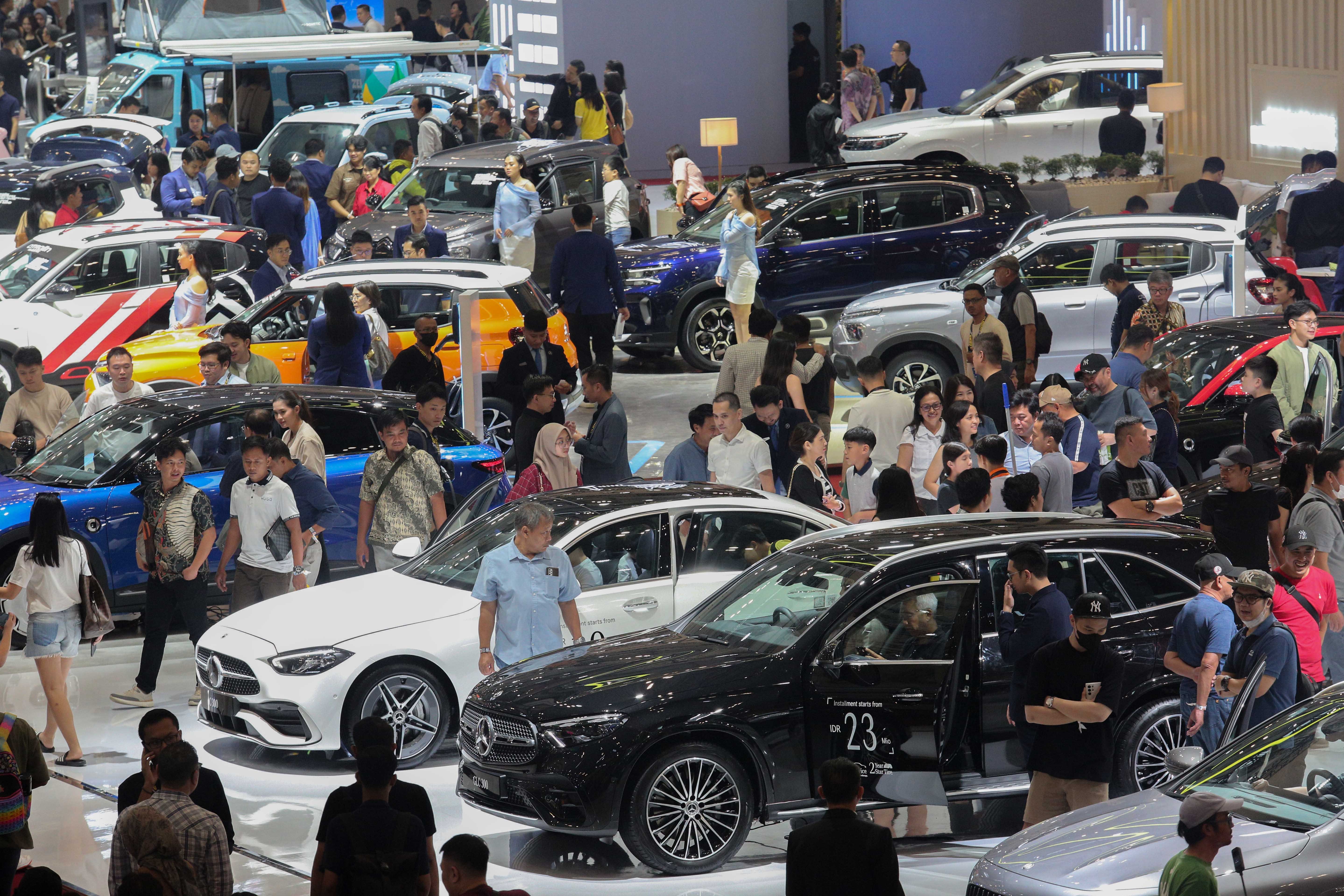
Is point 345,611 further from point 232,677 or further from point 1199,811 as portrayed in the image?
point 1199,811

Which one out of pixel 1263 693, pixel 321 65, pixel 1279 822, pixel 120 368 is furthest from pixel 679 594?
pixel 321 65

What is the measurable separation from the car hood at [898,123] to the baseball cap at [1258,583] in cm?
1681

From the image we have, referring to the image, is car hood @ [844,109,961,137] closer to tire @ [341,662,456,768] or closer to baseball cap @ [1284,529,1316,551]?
baseball cap @ [1284,529,1316,551]

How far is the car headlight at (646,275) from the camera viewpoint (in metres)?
18.1

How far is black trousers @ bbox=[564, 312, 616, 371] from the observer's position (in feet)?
53.4

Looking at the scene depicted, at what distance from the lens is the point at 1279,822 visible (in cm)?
623

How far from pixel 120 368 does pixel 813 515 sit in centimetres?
559

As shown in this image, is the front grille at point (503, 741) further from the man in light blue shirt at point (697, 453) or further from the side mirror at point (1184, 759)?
the man in light blue shirt at point (697, 453)

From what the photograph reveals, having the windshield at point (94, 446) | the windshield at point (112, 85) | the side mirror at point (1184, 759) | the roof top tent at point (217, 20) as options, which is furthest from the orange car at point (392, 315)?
the roof top tent at point (217, 20)

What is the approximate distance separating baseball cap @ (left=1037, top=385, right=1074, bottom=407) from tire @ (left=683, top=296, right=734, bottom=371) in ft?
24.3

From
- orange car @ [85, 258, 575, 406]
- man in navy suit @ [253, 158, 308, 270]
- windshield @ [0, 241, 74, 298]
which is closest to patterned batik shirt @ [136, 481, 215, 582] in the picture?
orange car @ [85, 258, 575, 406]

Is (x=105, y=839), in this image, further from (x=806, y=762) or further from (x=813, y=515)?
(x=813, y=515)

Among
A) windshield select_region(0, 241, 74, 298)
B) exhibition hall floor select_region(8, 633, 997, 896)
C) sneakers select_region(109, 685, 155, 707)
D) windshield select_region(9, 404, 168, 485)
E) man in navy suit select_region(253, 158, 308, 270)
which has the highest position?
man in navy suit select_region(253, 158, 308, 270)

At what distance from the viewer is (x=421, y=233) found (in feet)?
59.4
